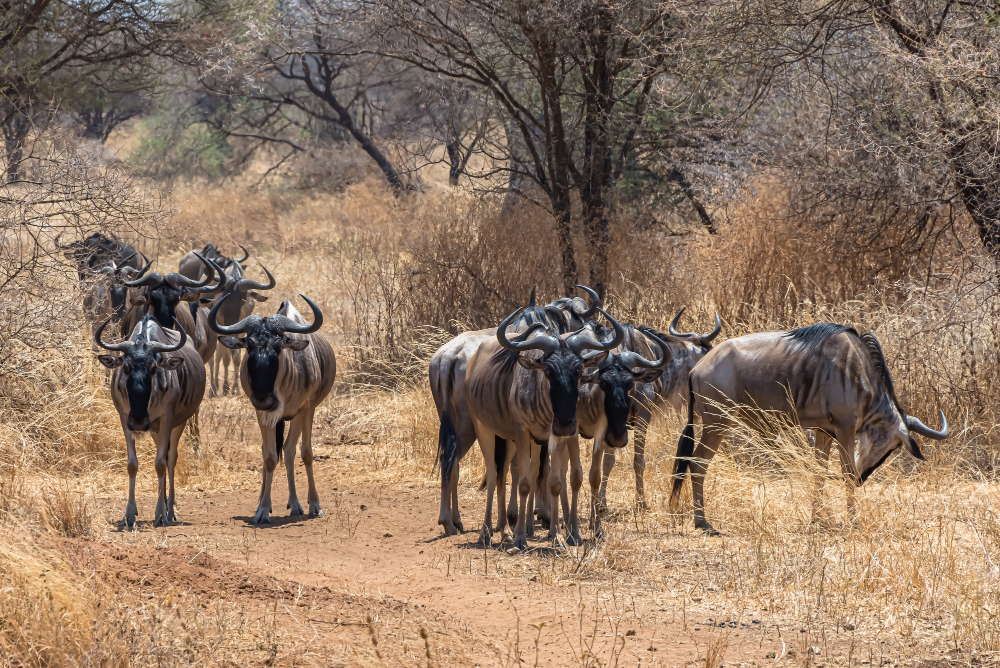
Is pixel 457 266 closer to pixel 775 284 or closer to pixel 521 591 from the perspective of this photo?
pixel 775 284

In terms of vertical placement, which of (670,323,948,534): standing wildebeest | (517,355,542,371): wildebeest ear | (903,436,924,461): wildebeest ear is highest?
(517,355,542,371): wildebeest ear

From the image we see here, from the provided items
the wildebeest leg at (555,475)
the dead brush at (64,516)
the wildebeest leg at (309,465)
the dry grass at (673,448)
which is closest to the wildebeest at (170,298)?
the dry grass at (673,448)

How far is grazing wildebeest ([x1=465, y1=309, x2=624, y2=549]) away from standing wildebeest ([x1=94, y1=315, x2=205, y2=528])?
2.22 meters

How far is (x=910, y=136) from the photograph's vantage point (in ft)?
33.7

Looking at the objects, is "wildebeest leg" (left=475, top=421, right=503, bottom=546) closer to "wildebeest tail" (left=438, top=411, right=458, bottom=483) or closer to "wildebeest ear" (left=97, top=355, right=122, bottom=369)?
"wildebeest tail" (left=438, top=411, right=458, bottom=483)

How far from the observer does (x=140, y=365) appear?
307 inches

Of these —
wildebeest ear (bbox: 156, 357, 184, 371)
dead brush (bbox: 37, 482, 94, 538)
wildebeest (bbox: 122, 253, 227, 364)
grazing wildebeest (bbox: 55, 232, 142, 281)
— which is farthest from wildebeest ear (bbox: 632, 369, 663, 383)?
grazing wildebeest (bbox: 55, 232, 142, 281)

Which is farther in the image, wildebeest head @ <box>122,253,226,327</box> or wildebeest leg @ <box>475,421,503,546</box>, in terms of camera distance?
wildebeest head @ <box>122,253,226,327</box>

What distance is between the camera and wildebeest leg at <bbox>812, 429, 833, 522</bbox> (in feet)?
22.4

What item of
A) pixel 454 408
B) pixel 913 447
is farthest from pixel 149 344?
pixel 913 447

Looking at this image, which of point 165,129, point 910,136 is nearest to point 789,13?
point 910,136

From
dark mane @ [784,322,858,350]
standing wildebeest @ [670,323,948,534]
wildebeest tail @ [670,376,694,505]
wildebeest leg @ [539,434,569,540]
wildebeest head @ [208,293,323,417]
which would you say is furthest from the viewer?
wildebeest head @ [208,293,323,417]

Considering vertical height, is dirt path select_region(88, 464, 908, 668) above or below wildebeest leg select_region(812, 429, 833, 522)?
below

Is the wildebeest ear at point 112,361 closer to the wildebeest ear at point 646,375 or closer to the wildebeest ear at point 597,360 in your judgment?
the wildebeest ear at point 597,360
